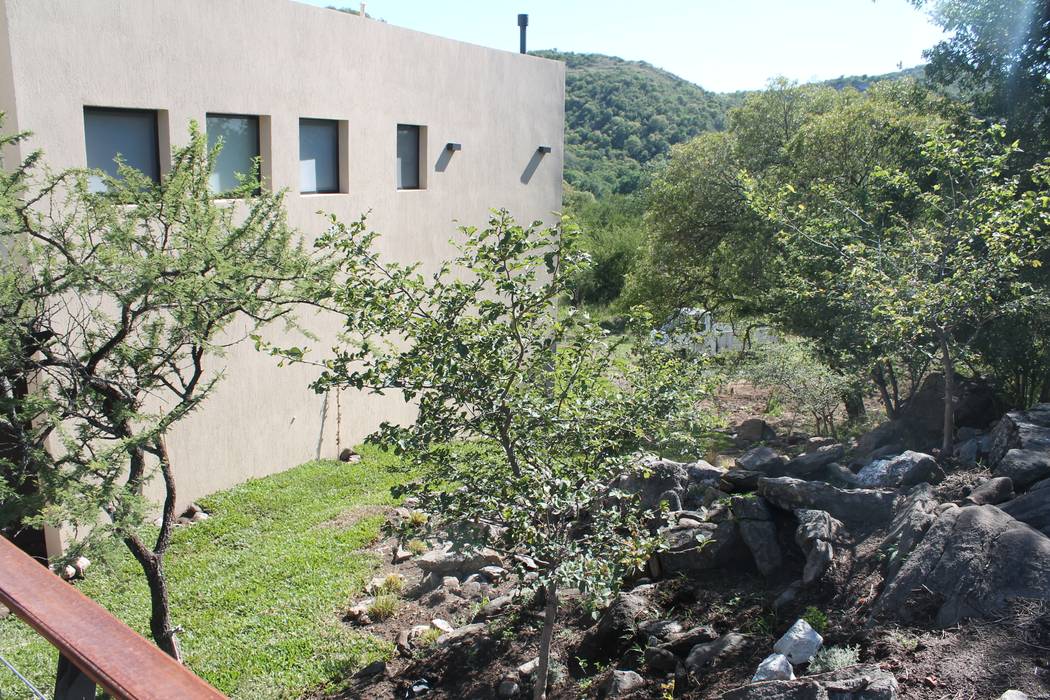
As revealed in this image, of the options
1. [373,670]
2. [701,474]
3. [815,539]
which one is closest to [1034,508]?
[815,539]

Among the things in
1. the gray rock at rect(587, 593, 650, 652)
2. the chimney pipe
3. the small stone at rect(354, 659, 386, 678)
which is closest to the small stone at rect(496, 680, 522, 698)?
the gray rock at rect(587, 593, 650, 652)

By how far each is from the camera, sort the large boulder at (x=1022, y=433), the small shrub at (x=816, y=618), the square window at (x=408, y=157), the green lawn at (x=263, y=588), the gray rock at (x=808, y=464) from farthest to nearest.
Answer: the square window at (x=408, y=157) < the gray rock at (x=808, y=464) < the green lawn at (x=263, y=588) < the large boulder at (x=1022, y=433) < the small shrub at (x=816, y=618)

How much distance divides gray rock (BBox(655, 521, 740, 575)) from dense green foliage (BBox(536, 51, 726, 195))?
35195mm

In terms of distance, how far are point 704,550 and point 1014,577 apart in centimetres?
246

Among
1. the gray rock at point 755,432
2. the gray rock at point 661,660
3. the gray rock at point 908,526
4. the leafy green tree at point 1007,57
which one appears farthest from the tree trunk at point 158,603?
the leafy green tree at point 1007,57

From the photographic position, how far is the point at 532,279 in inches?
214

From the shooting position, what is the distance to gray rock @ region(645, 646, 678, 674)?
5.92 metres

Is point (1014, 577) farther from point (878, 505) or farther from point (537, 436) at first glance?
point (537, 436)

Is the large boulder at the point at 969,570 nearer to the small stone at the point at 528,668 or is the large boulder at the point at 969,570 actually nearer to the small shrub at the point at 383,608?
the small stone at the point at 528,668

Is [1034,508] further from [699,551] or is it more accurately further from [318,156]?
[318,156]

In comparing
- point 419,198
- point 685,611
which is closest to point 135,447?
point 685,611

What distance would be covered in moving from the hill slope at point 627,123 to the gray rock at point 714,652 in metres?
36.6

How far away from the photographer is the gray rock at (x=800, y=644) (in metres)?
5.31

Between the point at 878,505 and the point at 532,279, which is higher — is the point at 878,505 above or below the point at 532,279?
below
